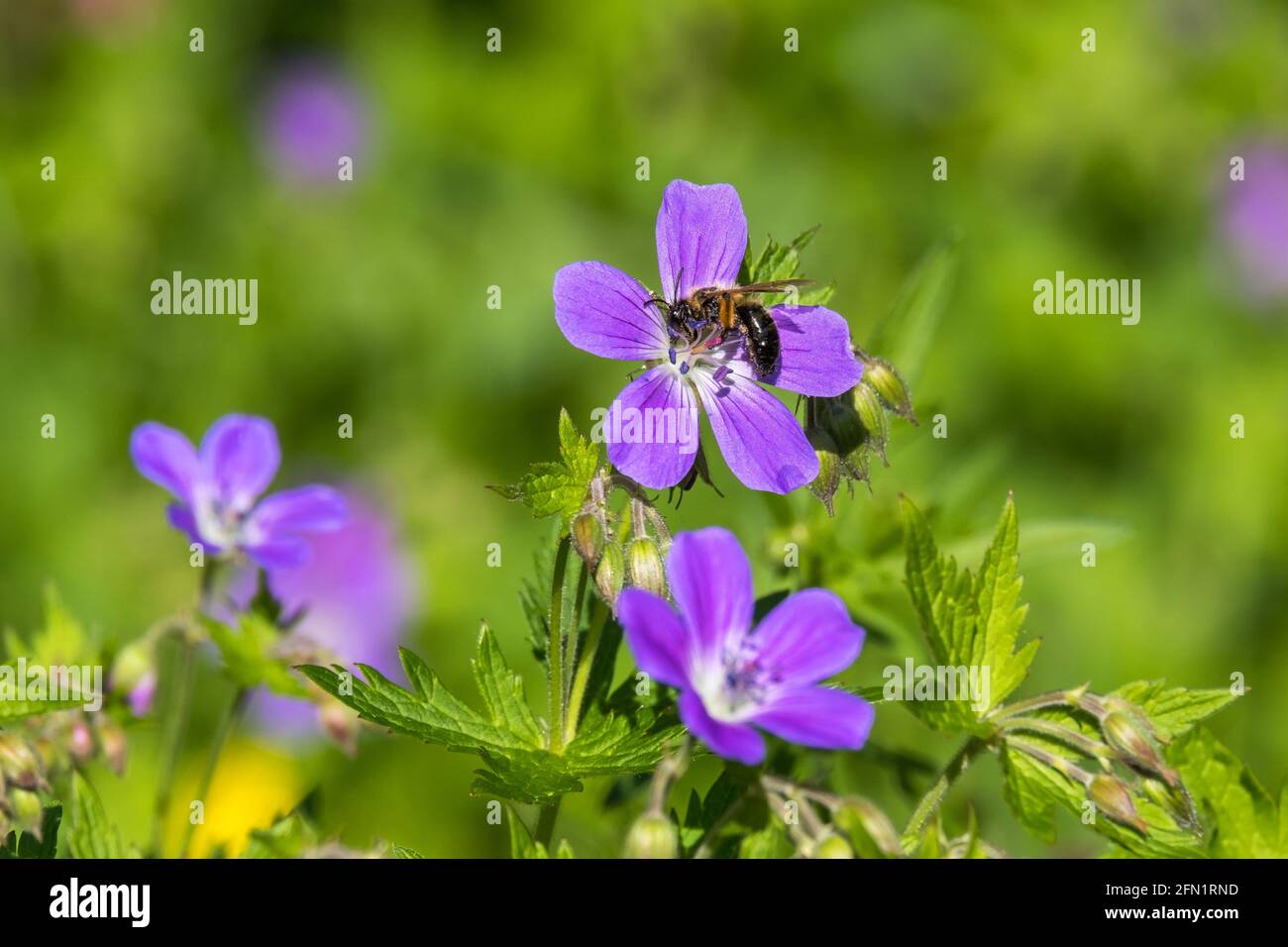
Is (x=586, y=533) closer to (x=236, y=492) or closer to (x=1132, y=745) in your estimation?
(x=1132, y=745)

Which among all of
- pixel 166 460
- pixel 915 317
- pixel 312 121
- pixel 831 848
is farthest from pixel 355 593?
pixel 831 848

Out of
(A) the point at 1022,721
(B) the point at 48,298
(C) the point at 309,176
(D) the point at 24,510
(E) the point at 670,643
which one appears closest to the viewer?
(E) the point at 670,643

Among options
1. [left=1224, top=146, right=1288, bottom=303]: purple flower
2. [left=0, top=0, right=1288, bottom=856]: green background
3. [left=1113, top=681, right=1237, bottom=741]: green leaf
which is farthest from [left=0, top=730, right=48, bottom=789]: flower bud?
[left=1224, top=146, right=1288, bottom=303]: purple flower

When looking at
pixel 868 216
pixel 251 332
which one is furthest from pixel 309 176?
pixel 868 216

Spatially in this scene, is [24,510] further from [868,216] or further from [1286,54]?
[1286,54]

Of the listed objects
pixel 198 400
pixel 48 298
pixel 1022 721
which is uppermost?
pixel 48 298

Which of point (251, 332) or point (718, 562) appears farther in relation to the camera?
point (251, 332)

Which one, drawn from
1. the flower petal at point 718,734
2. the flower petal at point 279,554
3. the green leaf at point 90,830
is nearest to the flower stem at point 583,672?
the flower petal at point 718,734

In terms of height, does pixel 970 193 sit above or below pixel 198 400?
above
